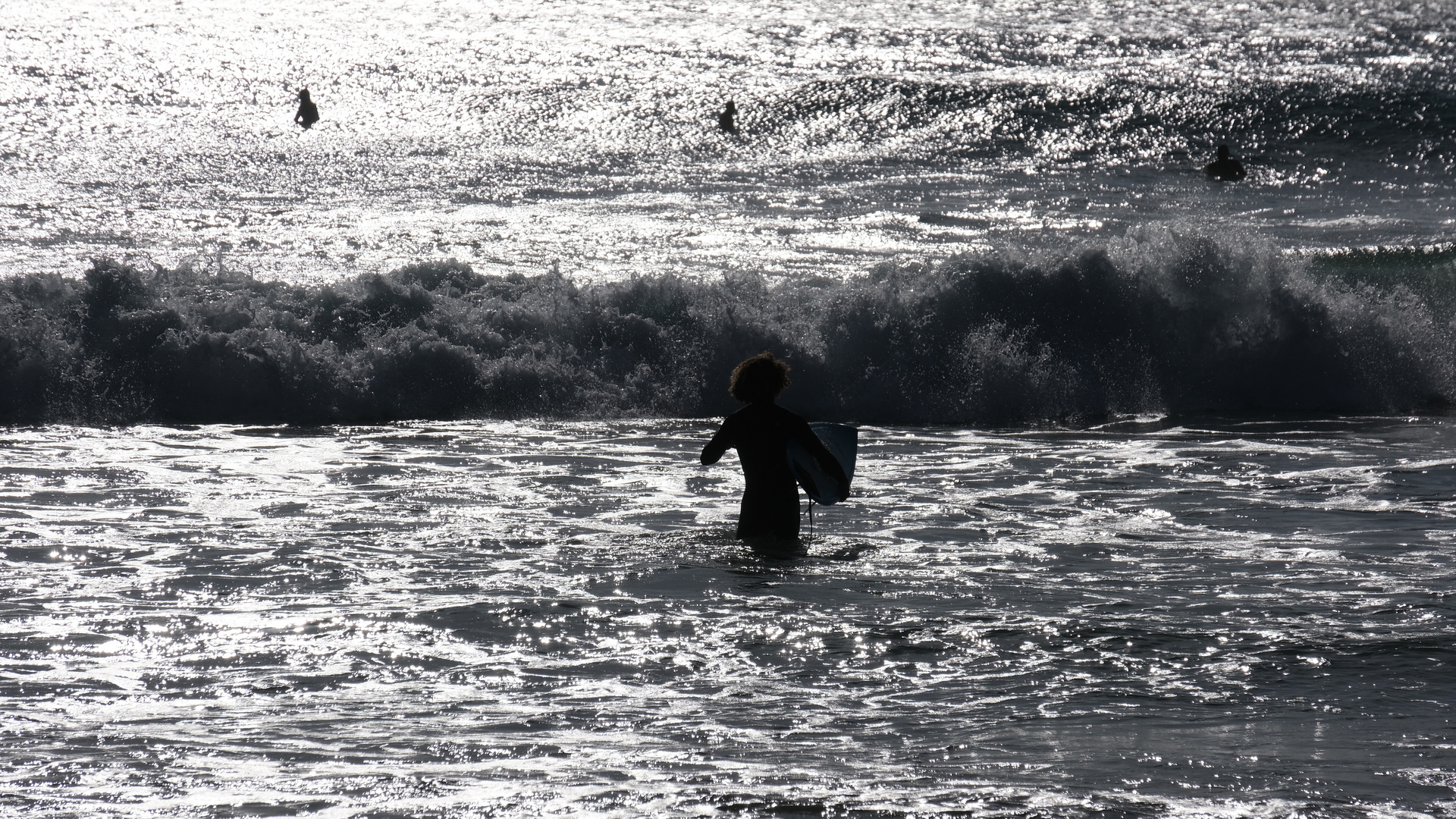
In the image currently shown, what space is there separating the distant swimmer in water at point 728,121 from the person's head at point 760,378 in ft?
66.1

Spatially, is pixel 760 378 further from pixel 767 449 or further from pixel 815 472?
pixel 815 472

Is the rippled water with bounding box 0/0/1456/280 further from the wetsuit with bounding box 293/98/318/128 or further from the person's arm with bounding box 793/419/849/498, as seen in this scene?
the person's arm with bounding box 793/419/849/498

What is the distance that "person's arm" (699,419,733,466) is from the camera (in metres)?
7.67

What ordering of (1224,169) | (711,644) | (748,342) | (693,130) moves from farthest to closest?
1. (693,130)
2. (1224,169)
3. (748,342)
4. (711,644)

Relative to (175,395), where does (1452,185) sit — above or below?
above

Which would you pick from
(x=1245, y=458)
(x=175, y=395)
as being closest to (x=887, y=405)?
(x=1245, y=458)

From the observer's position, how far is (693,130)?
27.4m

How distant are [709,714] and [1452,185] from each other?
23.5m

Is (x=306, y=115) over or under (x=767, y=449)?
over

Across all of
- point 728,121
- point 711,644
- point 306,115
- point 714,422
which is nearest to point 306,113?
point 306,115

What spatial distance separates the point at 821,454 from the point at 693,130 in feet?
67.3

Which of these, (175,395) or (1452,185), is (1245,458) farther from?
(1452,185)

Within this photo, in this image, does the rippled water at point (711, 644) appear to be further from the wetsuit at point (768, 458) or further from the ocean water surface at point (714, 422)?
the wetsuit at point (768, 458)

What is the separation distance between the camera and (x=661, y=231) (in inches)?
792
